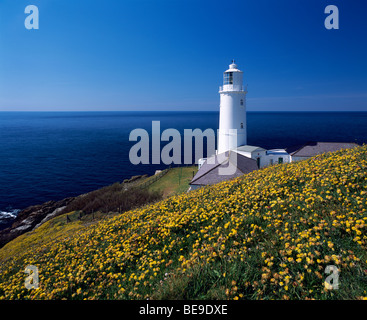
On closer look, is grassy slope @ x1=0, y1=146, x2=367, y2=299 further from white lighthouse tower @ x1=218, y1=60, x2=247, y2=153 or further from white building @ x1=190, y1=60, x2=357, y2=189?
white lighthouse tower @ x1=218, y1=60, x2=247, y2=153

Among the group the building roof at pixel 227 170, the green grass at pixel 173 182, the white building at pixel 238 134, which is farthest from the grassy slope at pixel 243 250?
the white building at pixel 238 134

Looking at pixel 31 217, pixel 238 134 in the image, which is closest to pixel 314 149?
pixel 238 134

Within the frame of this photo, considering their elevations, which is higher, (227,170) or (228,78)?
(228,78)

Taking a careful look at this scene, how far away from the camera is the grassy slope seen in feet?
15.1

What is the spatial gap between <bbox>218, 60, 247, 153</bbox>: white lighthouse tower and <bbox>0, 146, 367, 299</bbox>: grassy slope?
2646 cm

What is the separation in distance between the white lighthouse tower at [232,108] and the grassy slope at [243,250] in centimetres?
2646

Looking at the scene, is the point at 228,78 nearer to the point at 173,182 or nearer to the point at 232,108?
the point at 232,108

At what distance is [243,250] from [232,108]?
3171 centimetres

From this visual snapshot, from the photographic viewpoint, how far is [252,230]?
6.52 metres

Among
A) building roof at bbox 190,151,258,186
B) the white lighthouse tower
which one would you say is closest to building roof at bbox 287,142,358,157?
the white lighthouse tower

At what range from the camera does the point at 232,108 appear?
35031mm

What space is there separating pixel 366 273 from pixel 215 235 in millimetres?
3525
